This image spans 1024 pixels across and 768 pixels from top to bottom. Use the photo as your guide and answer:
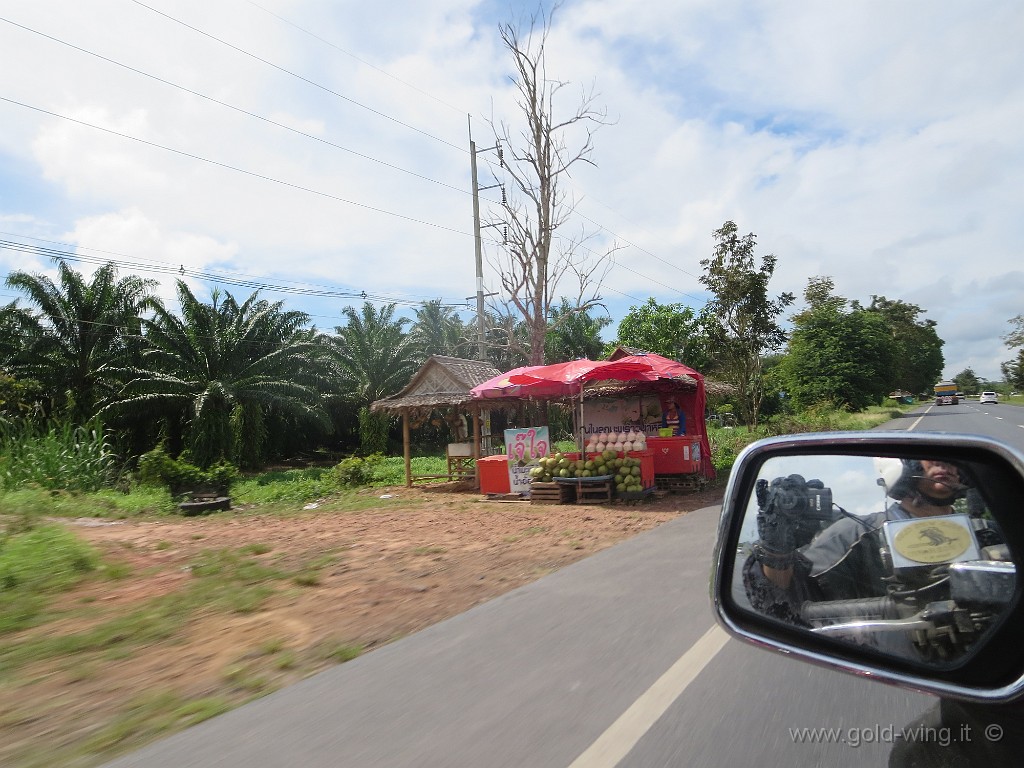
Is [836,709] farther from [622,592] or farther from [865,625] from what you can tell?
[622,592]

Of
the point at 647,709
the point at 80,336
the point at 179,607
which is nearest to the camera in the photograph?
the point at 647,709

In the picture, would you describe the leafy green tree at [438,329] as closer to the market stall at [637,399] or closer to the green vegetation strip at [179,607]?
the market stall at [637,399]

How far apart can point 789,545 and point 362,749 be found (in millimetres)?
2454

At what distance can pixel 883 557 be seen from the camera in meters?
1.69

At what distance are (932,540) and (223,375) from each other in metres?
32.9

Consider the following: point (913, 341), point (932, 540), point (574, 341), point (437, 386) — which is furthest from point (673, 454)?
point (913, 341)

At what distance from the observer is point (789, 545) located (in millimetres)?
1855

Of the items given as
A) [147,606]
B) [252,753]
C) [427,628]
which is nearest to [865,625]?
[252,753]

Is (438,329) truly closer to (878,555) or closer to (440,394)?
(440,394)

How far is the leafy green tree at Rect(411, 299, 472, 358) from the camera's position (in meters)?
45.7

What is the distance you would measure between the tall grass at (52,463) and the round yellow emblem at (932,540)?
16.9m

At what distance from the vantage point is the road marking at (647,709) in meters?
3.19

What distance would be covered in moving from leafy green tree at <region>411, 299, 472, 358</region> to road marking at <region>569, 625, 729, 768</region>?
130ft

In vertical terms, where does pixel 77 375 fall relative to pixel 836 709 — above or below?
above
